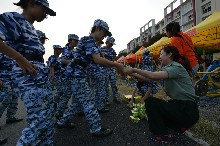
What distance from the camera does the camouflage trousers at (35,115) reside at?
1.37 m

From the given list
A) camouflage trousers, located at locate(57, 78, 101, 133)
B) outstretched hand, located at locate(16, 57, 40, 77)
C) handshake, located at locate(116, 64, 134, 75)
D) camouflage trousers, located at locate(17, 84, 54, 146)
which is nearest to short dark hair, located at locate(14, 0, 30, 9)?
outstretched hand, located at locate(16, 57, 40, 77)

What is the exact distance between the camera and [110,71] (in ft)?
15.7

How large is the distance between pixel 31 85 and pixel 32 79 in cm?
7

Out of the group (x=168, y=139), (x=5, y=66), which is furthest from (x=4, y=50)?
(x=168, y=139)

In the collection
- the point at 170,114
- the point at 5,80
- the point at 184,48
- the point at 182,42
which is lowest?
the point at 170,114

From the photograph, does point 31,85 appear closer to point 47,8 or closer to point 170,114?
point 47,8

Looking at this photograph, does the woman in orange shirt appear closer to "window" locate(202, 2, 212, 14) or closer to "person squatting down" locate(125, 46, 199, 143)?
"person squatting down" locate(125, 46, 199, 143)

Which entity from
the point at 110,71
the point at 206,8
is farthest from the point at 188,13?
the point at 110,71

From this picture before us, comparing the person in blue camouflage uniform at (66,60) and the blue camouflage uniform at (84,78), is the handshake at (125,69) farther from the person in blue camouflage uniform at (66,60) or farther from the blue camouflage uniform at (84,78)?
the person in blue camouflage uniform at (66,60)

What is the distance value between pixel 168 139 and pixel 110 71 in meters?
3.18

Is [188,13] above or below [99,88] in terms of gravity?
above

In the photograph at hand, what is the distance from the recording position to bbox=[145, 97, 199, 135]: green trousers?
1.85m

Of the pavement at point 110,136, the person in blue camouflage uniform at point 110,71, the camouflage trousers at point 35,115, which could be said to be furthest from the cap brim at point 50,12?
the person in blue camouflage uniform at point 110,71

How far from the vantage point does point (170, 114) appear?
1.87m
